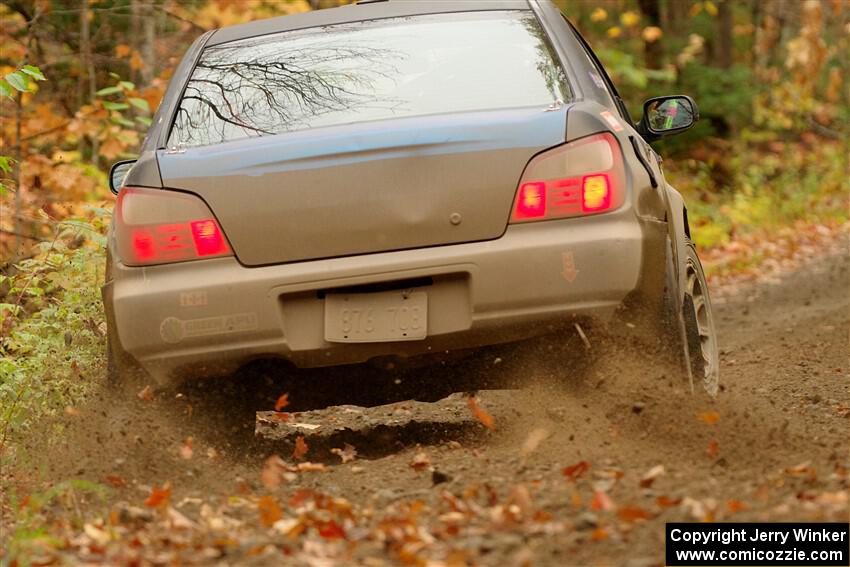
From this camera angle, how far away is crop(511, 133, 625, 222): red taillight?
4379 mm

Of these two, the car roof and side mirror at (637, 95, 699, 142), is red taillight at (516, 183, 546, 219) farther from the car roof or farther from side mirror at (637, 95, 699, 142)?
side mirror at (637, 95, 699, 142)

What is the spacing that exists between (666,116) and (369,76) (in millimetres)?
1637

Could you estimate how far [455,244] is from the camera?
4.38 m

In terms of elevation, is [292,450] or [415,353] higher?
[415,353]

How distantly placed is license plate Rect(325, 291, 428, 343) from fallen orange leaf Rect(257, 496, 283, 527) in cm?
62

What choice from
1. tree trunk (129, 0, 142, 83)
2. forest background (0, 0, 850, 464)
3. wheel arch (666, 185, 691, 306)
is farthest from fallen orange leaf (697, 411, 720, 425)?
tree trunk (129, 0, 142, 83)

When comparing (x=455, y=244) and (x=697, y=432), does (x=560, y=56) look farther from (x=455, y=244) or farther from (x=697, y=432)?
(x=697, y=432)

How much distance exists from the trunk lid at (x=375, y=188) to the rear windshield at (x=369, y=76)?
26 centimetres

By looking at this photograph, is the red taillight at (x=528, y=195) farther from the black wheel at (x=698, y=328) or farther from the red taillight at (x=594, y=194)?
the black wheel at (x=698, y=328)

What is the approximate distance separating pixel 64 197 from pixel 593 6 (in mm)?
16441

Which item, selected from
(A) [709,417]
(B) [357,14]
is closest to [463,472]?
(A) [709,417]

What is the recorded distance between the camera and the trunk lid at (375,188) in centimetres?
437

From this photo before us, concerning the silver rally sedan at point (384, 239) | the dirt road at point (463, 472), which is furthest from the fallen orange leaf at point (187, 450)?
the silver rally sedan at point (384, 239)

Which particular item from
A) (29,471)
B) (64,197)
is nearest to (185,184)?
(29,471)
